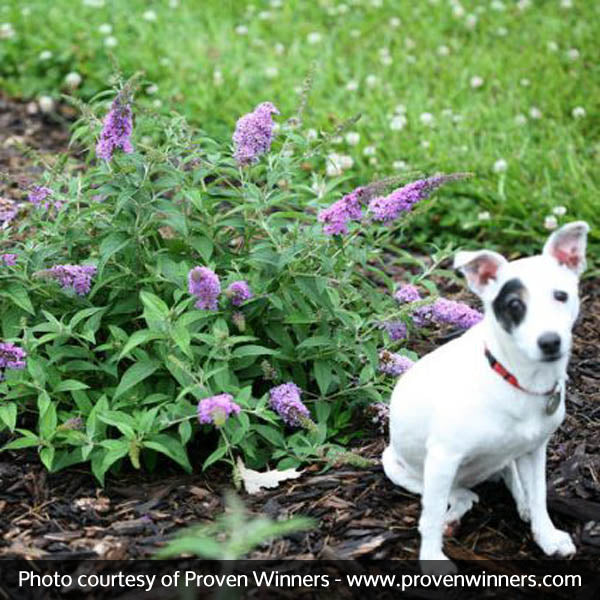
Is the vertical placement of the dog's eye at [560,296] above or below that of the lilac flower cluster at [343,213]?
below

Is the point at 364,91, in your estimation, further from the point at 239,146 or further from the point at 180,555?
the point at 180,555

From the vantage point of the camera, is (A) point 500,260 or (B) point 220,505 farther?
(B) point 220,505

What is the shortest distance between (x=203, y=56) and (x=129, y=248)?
4.28 metres

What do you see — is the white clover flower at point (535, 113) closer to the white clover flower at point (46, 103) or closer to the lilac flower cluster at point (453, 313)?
the lilac flower cluster at point (453, 313)

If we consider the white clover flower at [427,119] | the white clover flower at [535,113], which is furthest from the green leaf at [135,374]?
the white clover flower at [535,113]

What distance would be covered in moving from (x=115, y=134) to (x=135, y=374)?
0.86 metres

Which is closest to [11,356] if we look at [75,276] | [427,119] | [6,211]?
[75,276]

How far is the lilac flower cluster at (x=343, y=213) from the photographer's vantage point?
346 centimetres

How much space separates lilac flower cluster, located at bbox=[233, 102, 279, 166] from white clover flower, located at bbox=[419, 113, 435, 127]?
10.5 feet

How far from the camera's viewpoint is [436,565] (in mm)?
3068

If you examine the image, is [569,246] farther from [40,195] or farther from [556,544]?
[40,195]

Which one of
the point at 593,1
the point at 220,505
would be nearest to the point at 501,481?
the point at 220,505

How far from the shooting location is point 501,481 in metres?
3.59

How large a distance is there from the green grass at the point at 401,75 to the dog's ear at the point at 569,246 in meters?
2.76
